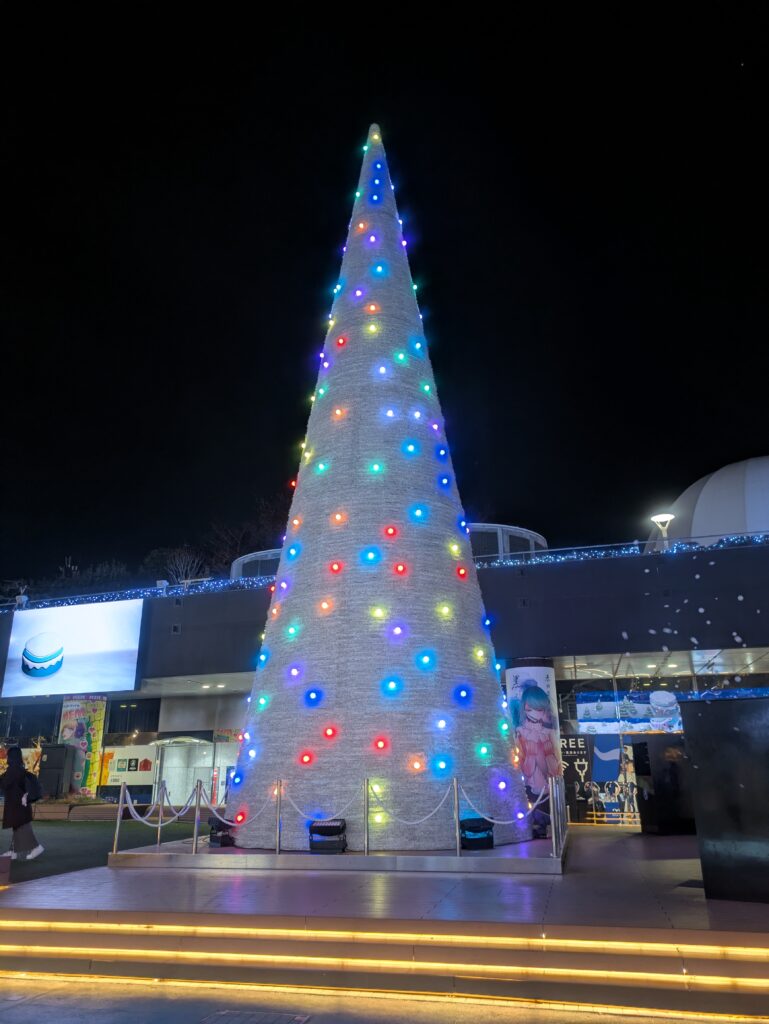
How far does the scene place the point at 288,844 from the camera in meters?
9.05

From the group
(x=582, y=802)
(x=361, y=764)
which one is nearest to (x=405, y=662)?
(x=361, y=764)

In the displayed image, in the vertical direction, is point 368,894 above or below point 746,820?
below

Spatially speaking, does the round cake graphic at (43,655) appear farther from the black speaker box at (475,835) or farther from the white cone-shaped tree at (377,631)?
the black speaker box at (475,835)

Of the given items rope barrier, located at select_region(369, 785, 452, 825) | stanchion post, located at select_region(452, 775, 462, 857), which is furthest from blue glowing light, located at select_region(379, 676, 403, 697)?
stanchion post, located at select_region(452, 775, 462, 857)

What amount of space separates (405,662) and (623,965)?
4808 mm

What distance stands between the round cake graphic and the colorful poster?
1.80m

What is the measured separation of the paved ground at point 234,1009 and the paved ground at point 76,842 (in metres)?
4.65

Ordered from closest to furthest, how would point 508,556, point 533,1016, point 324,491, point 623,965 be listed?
1. point 533,1016
2. point 623,965
3. point 324,491
4. point 508,556

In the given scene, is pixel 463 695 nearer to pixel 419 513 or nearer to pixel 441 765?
pixel 441 765

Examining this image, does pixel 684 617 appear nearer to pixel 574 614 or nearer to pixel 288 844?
pixel 574 614

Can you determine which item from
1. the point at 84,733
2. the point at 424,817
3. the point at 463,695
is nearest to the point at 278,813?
the point at 424,817

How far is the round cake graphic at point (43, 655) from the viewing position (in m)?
24.0

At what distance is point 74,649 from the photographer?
23.8 m

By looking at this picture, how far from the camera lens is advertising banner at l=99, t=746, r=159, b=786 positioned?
24375mm
